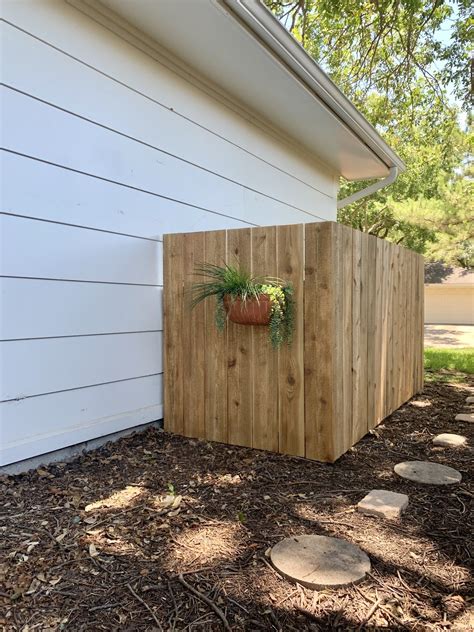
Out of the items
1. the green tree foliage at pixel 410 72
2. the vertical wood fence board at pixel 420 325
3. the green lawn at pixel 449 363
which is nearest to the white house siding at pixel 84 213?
the vertical wood fence board at pixel 420 325

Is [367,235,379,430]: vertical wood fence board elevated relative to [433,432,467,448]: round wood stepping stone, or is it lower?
elevated

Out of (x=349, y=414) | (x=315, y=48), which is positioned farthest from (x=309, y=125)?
A: (x=315, y=48)

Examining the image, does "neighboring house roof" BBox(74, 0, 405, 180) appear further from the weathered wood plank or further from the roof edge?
the weathered wood plank

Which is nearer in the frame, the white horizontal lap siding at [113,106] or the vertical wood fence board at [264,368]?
the white horizontal lap siding at [113,106]

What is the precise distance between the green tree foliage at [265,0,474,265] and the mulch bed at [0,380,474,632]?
5.49 m

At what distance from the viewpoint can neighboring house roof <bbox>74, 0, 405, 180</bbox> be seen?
9.96 ft

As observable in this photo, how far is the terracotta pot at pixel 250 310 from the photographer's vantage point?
2963 millimetres

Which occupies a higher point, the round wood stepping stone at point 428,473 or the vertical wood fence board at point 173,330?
the vertical wood fence board at point 173,330

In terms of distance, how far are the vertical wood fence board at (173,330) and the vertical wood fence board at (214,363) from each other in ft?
0.79

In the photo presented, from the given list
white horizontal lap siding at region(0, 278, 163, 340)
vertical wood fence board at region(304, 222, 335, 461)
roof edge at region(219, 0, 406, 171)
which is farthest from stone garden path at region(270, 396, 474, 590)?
roof edge at region(219, 0, 406, 171)

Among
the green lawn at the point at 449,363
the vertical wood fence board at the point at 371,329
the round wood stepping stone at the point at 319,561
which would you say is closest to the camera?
the round wood stepping stone at the point at 319,561

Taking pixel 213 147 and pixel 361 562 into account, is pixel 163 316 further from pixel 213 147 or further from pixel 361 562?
pixel 361 562

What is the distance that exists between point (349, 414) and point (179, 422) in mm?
1256

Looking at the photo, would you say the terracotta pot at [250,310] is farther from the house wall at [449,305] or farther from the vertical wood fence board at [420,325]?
the house wall at [449,305]
